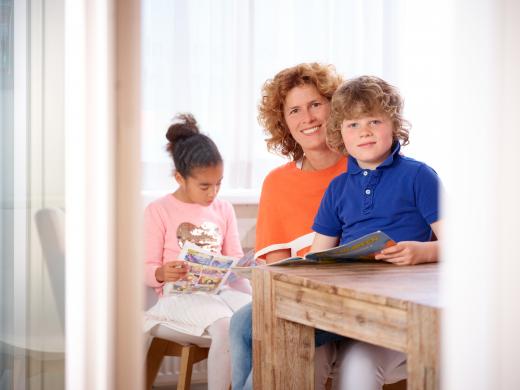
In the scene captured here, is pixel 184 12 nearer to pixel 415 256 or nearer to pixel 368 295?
pixel 415 256

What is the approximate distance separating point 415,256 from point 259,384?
46 cm

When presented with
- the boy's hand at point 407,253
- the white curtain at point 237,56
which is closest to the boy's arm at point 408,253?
the boy's hand at point 407,253

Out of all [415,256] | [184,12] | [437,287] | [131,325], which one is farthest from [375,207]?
[184,12]

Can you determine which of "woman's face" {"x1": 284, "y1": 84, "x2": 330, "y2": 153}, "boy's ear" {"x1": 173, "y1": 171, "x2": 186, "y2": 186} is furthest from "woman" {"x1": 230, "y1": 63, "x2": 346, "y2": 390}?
"boy's ear" {"x1": 173, "y1": 171, "x2": 186, "y2": 186}

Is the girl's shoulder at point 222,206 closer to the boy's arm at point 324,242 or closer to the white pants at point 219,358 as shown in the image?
the white pants at point 219,358

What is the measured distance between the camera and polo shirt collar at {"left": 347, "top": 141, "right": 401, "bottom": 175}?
6.28 ft

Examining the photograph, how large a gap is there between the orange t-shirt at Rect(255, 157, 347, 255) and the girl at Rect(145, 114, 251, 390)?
1.06 ft

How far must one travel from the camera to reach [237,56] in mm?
3188

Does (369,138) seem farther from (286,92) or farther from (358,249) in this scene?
(286,92)

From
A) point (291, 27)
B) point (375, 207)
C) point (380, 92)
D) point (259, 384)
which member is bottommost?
point (259, 384)

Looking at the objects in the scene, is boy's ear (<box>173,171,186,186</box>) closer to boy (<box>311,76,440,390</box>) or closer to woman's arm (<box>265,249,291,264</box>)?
woman's arm (<box>265,249,291,264</box>)

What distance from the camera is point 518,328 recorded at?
80 centimetres

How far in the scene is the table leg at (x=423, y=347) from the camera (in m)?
1.16

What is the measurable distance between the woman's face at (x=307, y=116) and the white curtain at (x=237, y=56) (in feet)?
2.17
